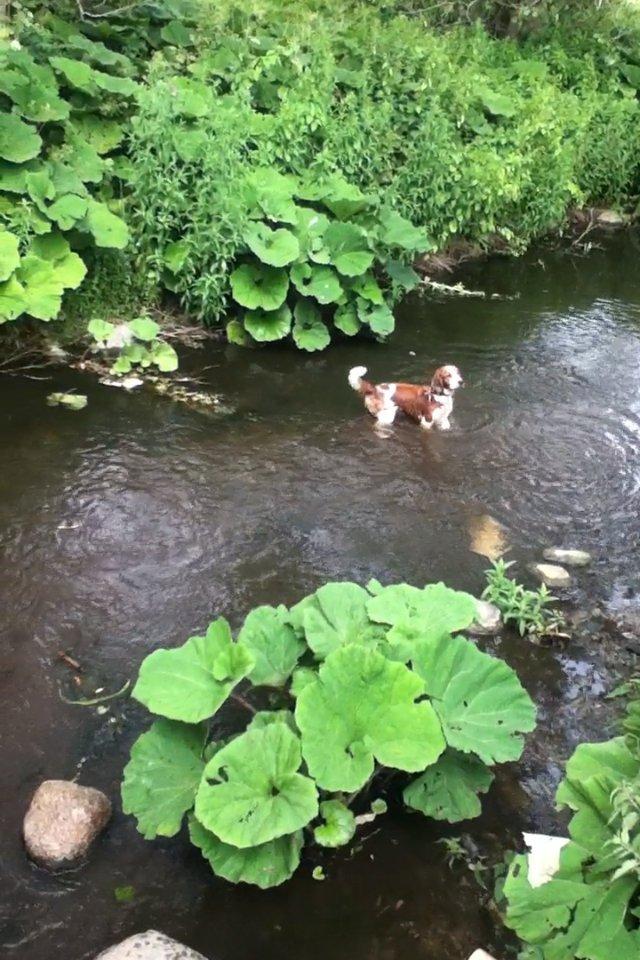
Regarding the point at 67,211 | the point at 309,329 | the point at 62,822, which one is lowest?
the point at 62,822

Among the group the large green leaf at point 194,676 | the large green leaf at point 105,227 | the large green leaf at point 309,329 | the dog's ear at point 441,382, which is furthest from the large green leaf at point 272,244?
the large green leaf at point 194,676

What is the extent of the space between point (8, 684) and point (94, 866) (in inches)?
45.7

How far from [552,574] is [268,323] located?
4011mm

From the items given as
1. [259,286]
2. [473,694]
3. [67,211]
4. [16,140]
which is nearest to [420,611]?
[473,694]

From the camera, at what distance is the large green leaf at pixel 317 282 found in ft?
24.6

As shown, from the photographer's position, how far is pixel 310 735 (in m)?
2.98

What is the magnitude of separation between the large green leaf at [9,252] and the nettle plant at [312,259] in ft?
6.75

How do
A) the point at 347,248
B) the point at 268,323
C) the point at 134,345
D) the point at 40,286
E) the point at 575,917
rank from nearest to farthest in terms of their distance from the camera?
the point at 575,917 → the point at 40,286 → the point at 134,345 → the point at 268,323 → the point at 347,248

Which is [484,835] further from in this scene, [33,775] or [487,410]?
[487,410]

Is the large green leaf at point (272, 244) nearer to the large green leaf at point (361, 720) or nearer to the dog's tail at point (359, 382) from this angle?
the dog's tail at point (359, 382)

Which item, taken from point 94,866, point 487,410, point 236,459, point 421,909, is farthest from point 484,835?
point 487,410

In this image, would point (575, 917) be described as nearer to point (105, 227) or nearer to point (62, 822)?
point (62, 822)

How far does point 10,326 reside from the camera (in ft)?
23.4

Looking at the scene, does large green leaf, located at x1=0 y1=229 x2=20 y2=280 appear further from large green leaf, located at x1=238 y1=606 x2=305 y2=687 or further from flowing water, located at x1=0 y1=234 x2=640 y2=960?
large green leaf, located at x1=238 y1=606 x2=305 y2=687
